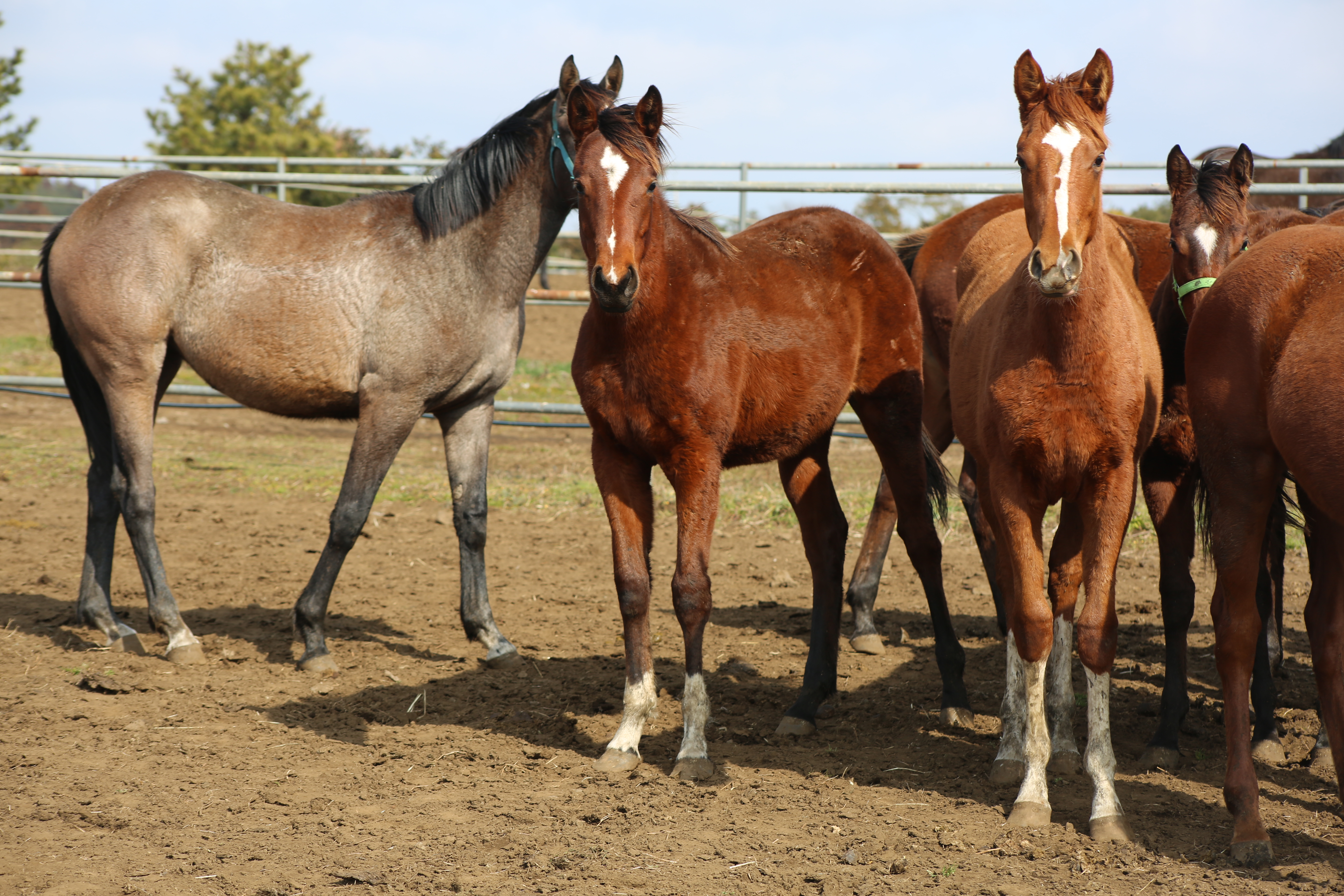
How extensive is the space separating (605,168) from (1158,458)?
2.35m

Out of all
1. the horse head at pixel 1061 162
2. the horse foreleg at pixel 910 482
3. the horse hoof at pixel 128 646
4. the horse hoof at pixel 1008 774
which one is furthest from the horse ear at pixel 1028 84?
the horse hoof at pixel 128 646

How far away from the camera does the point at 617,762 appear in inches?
147

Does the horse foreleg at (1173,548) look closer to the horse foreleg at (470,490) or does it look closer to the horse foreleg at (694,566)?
the horse foreleg at (694,566)

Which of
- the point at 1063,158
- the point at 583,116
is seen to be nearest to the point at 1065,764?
the point at 1063,158

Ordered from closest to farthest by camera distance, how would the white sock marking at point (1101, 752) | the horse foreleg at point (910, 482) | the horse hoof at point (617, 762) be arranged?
1. the white sock marking at point (1101, 752)
2. the horse hoof at point (617, 762)
3. the horse foreleg at point (910, 482)

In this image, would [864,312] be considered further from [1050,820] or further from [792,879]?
[792,879]

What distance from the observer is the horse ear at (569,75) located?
454 cm

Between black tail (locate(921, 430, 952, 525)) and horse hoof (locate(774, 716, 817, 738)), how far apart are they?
1.34 meters

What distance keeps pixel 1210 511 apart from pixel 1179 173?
1.29 meters

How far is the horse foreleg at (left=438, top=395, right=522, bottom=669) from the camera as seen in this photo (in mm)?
5367

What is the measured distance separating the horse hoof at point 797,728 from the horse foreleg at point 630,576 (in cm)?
56

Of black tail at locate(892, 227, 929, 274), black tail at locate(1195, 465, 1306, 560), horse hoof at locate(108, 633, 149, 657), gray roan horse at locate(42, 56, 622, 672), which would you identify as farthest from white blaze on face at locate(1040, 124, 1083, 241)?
horse hoof at locate(108, 633, 149, 657)

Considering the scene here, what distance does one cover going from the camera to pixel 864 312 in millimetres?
4566

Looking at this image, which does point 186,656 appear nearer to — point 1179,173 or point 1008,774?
point 1008,774
